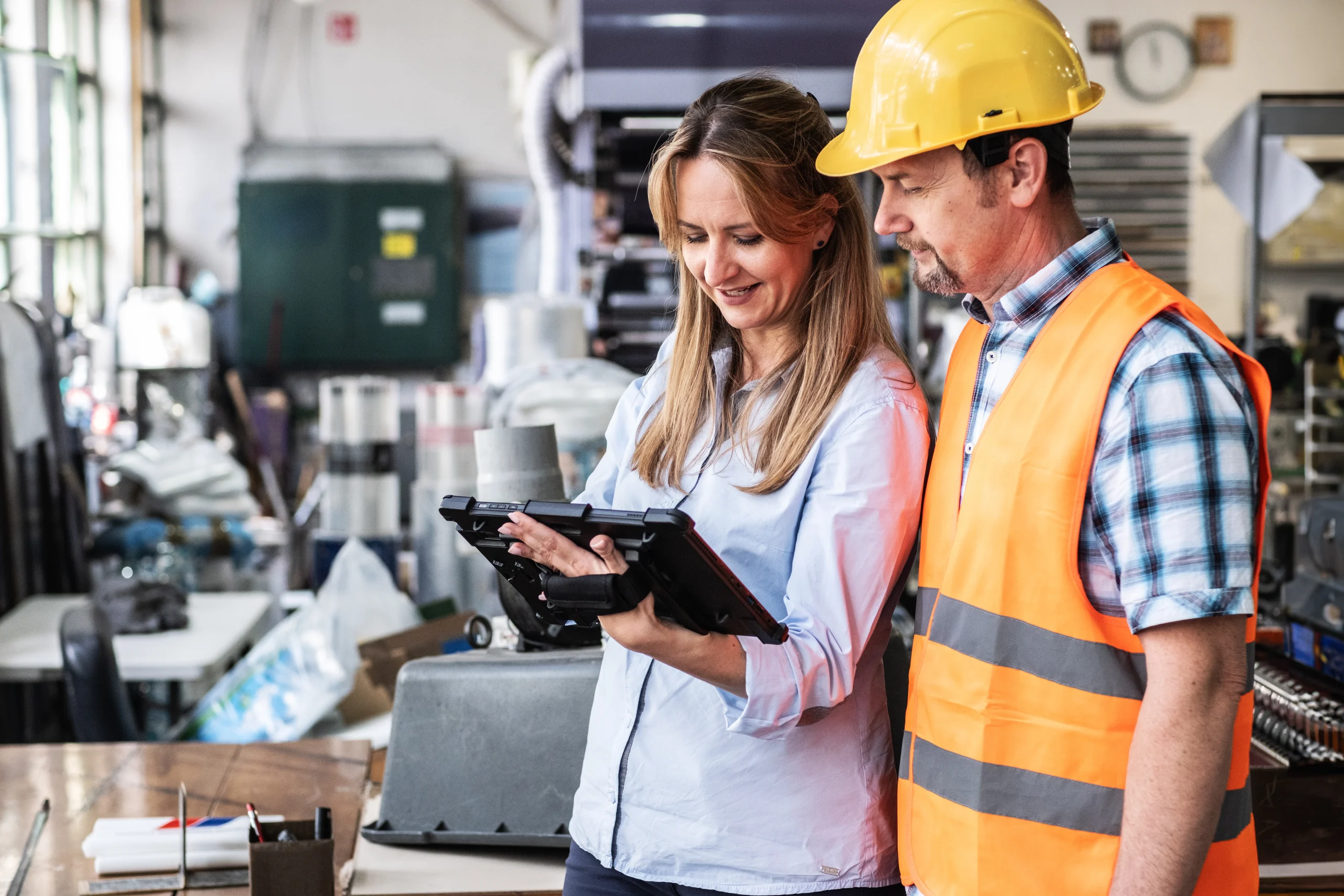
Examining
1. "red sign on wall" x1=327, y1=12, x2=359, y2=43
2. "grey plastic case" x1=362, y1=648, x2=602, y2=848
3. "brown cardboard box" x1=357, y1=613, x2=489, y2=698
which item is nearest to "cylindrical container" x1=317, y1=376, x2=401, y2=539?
"brown cardboard box" x1=357, y1=613, x2=489, y2=698

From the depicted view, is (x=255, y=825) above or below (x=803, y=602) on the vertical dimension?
below

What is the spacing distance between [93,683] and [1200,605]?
8.11 ft

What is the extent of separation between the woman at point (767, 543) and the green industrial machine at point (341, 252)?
742 cm

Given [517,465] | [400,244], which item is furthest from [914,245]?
[400,244]

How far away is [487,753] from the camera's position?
1812 millimetres

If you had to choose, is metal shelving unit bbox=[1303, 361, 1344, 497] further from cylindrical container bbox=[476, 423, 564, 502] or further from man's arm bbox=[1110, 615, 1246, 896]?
man's arm bbox=[1110, 615, 1246, 896]

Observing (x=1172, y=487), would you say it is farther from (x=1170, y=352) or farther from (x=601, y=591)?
(x=601, y=591)

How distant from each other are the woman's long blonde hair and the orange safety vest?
0.73 ft

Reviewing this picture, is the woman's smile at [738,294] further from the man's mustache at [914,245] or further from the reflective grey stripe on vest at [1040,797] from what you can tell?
the reflective grey stripe on vest at [1040,797]

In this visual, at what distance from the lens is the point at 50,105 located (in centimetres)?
660

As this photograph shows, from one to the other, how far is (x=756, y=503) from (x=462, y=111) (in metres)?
8.25

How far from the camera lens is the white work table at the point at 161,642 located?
130 inches

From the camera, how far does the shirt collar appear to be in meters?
1.12

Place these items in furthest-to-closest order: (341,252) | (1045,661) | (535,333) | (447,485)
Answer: (341,252)
(535,333)
(447,485)
(1045,661)
